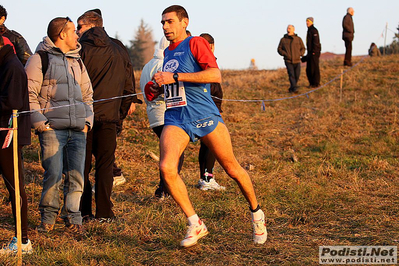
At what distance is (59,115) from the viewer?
4.77 meters

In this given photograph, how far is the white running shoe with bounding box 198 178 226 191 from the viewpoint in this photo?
7.12 m

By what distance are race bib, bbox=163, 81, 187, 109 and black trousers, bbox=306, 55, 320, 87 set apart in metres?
11.9

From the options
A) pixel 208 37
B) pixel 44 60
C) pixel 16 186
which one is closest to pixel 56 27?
pixel 44 60

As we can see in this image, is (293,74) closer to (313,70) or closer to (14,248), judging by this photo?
(313,70)

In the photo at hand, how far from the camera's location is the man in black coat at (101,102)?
17.6ft

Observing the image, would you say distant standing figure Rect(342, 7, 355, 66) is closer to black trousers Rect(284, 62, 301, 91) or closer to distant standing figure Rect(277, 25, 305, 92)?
distant standing figure Rect(277, 25, 305, 92)

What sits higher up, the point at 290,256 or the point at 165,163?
the point at 165,163

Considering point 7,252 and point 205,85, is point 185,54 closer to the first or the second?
point 205,85

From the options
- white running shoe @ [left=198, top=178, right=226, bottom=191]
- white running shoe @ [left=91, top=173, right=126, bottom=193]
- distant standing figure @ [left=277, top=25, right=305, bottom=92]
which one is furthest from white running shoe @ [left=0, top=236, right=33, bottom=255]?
distant standing figure @ [left=277, top=25, right=305, bottom=92]

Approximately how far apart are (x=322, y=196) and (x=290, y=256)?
8.94 ft

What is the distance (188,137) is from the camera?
449cm

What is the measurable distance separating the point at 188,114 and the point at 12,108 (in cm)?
155

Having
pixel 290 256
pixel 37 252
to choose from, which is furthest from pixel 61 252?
pixel 290 256

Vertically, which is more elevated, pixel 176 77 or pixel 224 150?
pixel 176 77
